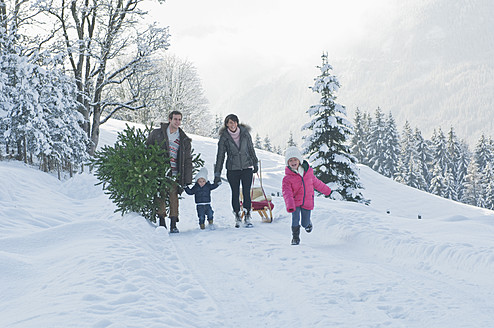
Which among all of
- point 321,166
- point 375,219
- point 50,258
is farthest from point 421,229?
point 321,166

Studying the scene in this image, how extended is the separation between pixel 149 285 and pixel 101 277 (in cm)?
51

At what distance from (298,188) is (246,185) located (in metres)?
1.68

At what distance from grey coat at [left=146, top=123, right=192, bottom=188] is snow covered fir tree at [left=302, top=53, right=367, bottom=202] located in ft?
42.3

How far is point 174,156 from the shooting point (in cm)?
769

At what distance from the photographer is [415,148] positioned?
62.1 meters

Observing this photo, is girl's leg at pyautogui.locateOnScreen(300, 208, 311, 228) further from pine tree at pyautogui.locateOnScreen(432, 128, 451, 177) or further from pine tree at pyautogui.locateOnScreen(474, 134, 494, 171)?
pine tree at pyautogui.locateOnScreen(432, 128, 451, 177)

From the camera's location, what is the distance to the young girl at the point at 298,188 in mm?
6328

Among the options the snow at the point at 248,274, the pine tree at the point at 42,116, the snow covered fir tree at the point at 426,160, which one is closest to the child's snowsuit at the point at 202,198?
the snow at the point at 248,274

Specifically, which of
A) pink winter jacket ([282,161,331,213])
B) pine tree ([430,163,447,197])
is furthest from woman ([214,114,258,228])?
pine tree ([430,163,447,197])

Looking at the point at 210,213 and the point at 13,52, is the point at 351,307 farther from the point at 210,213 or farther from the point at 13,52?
the point at 13,52

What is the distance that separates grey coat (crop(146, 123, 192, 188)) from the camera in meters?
7.49

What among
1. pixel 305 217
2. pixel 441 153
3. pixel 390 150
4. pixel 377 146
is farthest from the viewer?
pixel 441 153

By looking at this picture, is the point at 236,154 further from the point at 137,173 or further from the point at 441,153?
the point at 441,153

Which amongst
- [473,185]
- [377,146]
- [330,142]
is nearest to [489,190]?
[473,185]
